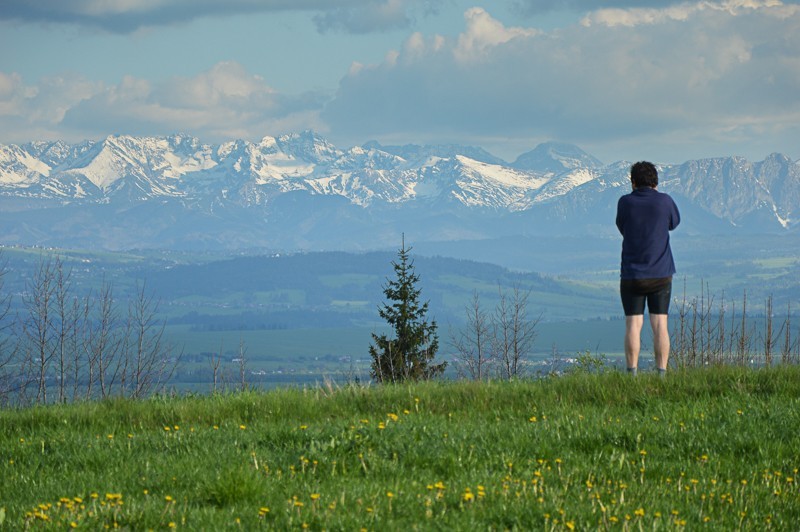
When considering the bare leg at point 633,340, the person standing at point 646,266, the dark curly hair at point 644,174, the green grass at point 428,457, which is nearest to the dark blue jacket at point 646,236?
the person standing at point 646,266

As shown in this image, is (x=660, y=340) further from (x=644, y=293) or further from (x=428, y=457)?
(x=428, y=457)

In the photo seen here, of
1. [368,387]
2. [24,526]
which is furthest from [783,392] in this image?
[24,526]

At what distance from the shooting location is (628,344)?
12.4m

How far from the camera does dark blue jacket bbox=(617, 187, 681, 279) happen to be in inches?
487

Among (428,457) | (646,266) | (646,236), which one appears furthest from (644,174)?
(428,457)

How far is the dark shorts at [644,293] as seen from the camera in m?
12.3

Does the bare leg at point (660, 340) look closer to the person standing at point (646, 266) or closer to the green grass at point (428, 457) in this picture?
the person standing at point (646, 266)

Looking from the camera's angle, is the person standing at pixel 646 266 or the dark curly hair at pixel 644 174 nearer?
the person standing at pixel 646 266

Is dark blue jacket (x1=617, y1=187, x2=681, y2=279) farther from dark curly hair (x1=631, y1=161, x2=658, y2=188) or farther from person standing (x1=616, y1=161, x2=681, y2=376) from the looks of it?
dark curly hair (x1=631, y1=161, x2=658, y2=188)

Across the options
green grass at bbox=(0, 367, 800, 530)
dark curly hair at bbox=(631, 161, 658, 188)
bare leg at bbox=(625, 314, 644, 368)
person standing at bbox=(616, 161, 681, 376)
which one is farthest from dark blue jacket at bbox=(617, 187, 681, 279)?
green grass at bbox=(0, 367, 800, 530)

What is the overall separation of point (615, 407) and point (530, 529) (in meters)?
4.22

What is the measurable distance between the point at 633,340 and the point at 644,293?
0.65 m

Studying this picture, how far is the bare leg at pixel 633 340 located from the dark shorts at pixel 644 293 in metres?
0.13

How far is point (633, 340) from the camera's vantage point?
487 inches
